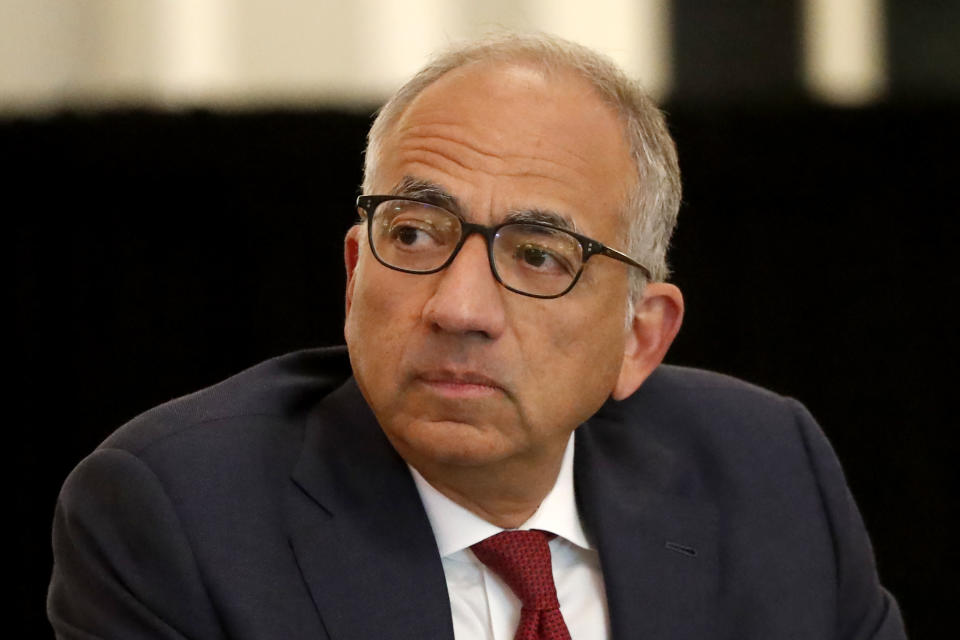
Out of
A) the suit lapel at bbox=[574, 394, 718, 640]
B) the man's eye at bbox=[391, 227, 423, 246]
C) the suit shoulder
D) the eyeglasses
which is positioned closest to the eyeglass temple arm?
the eyeglasses

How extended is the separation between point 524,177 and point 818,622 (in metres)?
0.87

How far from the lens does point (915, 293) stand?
3.71 meters

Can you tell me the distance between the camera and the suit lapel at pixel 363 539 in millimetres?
1728

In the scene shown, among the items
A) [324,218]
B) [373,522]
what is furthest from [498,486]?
[324,218]

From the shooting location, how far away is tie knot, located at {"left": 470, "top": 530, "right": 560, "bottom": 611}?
1.84 meters

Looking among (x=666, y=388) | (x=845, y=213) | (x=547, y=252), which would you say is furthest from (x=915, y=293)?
(x=547, y=252)

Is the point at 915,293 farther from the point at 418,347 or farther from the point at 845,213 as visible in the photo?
the point at 418,347

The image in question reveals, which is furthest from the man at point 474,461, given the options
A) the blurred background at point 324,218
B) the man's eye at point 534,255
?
the blurred background at point 324,218

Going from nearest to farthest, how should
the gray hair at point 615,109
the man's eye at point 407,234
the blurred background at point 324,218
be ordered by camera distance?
the man's eye at point 407,234
the gray hair at point 615,109
the blurred background at point 324,218

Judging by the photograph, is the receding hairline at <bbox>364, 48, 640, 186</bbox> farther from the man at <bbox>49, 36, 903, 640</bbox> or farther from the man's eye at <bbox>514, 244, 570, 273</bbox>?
the man's eye at <bbox>514, 244, 570, 273</bbox>

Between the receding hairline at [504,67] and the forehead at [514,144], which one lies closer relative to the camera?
the forehead at [514,144]

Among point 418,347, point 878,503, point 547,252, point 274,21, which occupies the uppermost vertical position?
point 274,21

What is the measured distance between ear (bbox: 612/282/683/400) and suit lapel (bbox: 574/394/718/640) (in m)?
0.16

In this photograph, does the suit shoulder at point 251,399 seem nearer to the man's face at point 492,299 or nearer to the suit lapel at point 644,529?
the man's face at point 492,299
